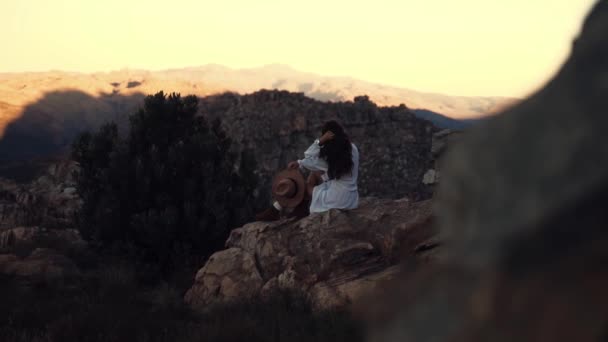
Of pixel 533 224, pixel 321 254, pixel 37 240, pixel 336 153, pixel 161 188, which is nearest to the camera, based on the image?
pixel 533 224

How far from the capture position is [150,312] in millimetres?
7863

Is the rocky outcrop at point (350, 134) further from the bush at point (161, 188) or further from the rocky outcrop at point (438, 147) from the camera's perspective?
the rocky outcrop at point (438, 147)

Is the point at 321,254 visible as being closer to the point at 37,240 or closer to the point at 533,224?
the point at 533,224

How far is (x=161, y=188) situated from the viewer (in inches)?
436

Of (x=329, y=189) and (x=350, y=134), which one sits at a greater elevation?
(x=329, y=189)

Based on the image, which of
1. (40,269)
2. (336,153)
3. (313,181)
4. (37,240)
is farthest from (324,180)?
(37,240)

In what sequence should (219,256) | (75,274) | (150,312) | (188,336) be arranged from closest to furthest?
(188,336) < (150,312) < (219,256) < (75,274)

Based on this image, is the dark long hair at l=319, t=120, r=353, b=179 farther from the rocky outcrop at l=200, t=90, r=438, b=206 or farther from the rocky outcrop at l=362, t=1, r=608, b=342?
the rocky outcrop at l=200, t=90, r=438, b=206

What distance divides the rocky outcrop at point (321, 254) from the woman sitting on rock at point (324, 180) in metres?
0.26

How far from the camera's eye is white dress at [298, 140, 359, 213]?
324 inches

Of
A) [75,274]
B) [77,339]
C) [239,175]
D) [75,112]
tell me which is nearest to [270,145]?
[239,175]

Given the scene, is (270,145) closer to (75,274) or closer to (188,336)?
(75,274)

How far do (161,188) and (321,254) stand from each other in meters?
4.69

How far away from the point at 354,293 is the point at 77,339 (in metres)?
2.95
